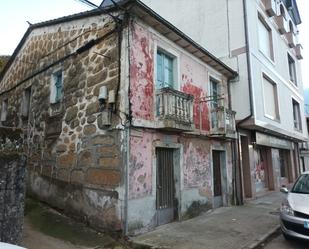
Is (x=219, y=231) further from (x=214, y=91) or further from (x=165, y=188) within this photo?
(x=214, y=91)

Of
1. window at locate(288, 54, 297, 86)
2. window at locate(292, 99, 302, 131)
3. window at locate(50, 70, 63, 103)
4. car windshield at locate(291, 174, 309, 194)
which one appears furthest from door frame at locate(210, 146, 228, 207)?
window at locate(288, 54, 297, 86)

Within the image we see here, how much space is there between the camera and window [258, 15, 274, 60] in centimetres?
1445

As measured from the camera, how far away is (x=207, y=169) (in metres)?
10.3

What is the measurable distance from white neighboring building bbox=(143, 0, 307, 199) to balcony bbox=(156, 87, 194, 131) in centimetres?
491

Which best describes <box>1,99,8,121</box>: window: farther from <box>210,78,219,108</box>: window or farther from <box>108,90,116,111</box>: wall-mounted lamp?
<box>210,78,219,108</box>: window

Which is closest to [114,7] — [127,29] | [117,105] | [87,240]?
[127,29]

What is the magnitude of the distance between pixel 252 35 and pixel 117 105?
28.2ft

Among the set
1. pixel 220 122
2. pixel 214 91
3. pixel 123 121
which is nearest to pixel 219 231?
pixel 123 121

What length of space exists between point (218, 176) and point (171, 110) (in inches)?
190

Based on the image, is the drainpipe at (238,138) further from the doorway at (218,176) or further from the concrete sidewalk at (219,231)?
the concrete sidewalk at (219,231)

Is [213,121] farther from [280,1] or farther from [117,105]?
[280,1]

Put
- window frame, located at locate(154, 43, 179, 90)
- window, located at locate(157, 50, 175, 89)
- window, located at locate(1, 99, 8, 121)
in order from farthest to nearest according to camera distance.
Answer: window, located at locate(1, 99, 8, 121), window, located at locate(157, 50, 175, 89), window frame, located at locate(154, 43, 179, 90)

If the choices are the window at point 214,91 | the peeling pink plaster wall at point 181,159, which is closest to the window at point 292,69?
the window at point 214,91

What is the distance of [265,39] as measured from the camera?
49.8ft
